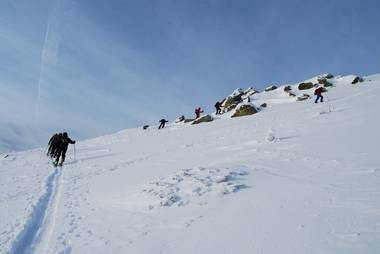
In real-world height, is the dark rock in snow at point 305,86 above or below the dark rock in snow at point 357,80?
above

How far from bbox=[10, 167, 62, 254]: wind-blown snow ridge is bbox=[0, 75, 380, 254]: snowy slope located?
3cm

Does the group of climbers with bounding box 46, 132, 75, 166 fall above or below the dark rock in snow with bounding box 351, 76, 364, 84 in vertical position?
below

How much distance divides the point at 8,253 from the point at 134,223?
279 centimetres

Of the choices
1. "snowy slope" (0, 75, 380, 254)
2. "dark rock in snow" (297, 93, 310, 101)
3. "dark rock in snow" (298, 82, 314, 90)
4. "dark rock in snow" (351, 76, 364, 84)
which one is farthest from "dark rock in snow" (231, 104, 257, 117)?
"snowy slope" (0, 75, 380, 254)

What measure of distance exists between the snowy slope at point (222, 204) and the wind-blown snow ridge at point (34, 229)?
0.09 feet

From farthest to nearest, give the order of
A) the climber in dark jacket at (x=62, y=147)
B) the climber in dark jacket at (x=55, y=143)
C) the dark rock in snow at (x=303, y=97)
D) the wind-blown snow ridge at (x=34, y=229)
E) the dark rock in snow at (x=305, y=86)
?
the dark rock in snow at (x=305, y=86) < the dark rock in snow at (x=303, y=97) < the climber in dark jacket at (x=55, y=143) < the climber in dark jacket at (x=62, y=147) < the wind-blown snow ridge at (x=34, y=229)

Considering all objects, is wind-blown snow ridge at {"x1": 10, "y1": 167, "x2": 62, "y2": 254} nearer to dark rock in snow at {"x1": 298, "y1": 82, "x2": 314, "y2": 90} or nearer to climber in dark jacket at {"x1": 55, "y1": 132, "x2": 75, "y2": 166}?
climber in dark jacket at {"x1": 55, "y1": 132, "x2": 75, "y2": 166}

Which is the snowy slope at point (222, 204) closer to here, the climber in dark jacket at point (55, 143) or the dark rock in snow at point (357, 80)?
the climber in dark jacket at point (55, 143)

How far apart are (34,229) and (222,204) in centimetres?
479

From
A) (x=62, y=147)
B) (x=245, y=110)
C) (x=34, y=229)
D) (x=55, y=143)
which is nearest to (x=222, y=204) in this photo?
(x=34, y=229)

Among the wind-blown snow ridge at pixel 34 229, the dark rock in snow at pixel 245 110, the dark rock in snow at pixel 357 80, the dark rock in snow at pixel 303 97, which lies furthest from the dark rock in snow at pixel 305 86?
the wind-blown snow ridge at pixel 34 229

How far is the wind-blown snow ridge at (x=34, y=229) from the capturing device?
23.1ft

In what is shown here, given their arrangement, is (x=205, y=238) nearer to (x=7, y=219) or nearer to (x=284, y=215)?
(x=284, y=215)

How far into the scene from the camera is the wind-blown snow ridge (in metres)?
7.03
